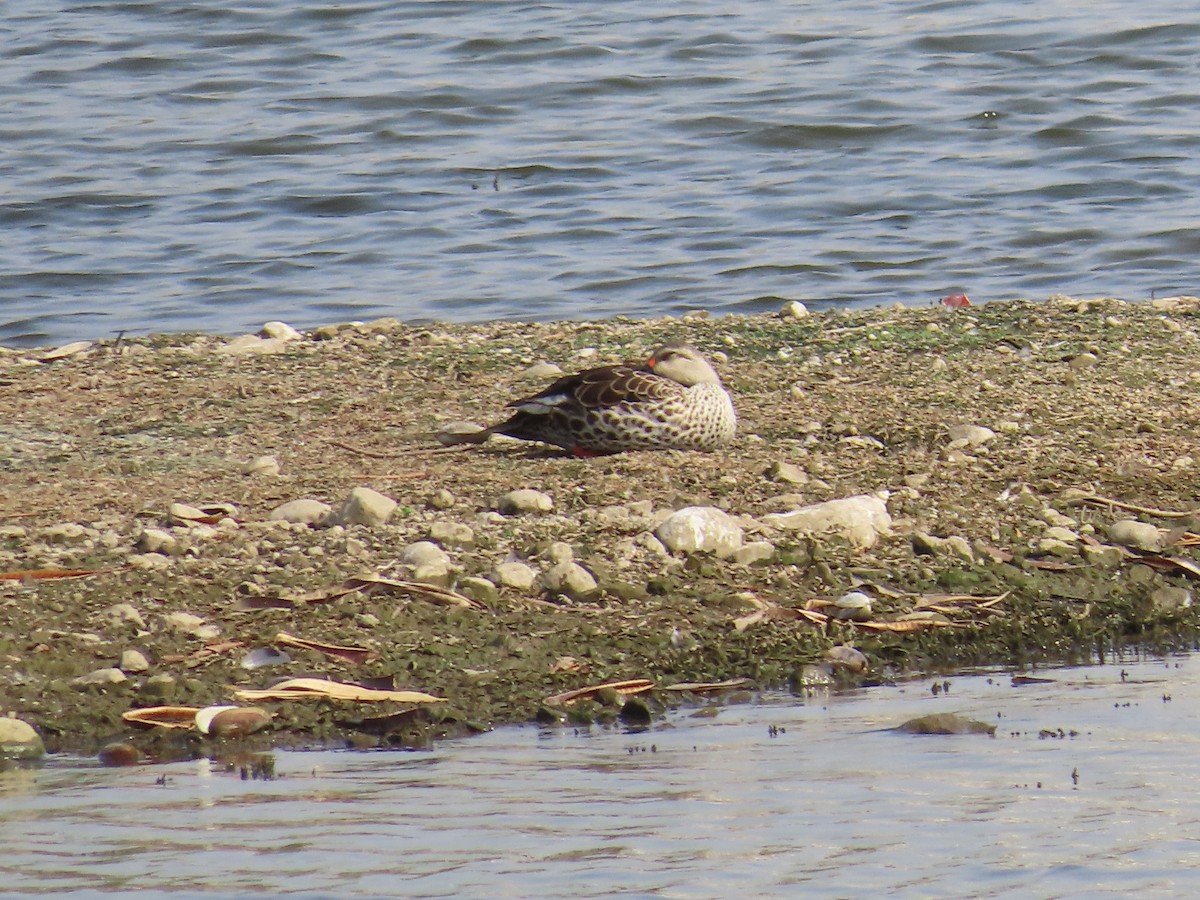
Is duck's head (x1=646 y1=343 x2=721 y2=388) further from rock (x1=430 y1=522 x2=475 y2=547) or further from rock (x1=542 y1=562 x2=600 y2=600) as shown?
rock (x1=542 y1=562 x2=600 y2=600)

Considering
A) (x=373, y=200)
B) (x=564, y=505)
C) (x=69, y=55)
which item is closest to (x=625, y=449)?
(x=564, y=505)

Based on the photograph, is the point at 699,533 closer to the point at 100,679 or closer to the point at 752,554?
the point at 752,554

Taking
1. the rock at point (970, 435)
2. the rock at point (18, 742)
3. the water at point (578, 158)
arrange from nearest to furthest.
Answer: the rock at point (18, 742) → the rock at point (970, 435) → the water at point (578, 158)

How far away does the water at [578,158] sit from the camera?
1210 centimetres

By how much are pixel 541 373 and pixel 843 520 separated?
2.74 m

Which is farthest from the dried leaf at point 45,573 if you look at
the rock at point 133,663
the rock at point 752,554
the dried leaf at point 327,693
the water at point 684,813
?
the rock at point 752,554

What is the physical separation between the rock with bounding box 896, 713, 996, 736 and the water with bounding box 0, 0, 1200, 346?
276 inches

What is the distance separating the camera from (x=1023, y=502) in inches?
237

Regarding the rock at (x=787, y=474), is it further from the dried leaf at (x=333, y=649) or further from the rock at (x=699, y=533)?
the dried leaf at (x=333, y=649)

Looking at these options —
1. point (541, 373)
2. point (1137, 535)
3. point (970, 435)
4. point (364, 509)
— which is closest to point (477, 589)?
point (364, 509)

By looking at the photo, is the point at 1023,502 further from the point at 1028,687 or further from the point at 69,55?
the point at 69,55

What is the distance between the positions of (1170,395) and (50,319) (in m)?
6.90

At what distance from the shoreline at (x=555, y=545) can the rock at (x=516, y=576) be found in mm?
16

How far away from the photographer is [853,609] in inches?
204
